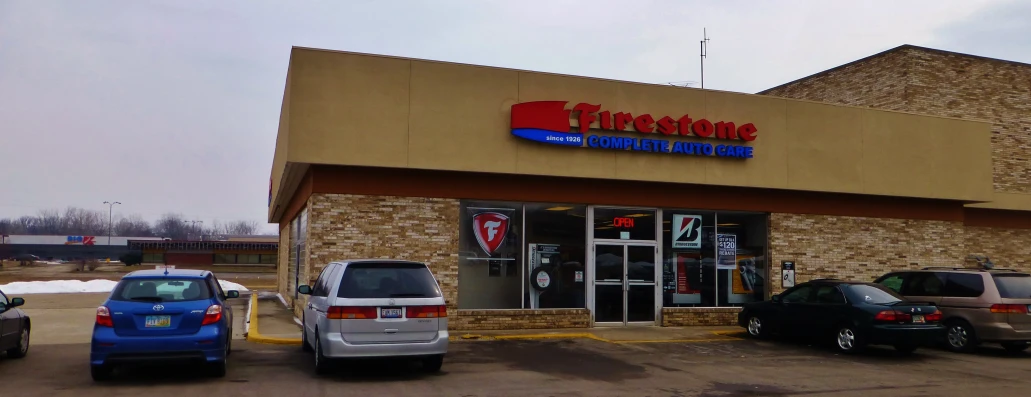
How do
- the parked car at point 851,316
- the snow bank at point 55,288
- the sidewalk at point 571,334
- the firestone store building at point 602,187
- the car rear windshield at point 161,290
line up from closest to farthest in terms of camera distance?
the car rear windshield at point 161,290
the parked car at point 851,316
the sidewalk at point 571,334
the firestone store building at point 602,187
the snow bank at point 55,288

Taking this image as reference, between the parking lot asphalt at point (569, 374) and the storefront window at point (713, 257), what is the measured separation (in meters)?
4.02

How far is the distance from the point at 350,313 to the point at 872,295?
375 inches

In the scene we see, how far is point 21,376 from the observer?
10719 mm

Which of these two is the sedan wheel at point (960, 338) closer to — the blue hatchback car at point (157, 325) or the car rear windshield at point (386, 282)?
the car rear windshield at point (386, 282)

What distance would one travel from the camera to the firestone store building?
15844mm

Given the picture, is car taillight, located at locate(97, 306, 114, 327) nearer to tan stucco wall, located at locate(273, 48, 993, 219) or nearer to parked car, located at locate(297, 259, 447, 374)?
parked car, located at locate(297, 259, 447, 374)

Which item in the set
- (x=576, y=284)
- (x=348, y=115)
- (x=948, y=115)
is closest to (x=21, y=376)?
(x=348, y=115)

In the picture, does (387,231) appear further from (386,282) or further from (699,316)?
(699,316)

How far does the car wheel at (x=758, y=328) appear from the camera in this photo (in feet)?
52.9

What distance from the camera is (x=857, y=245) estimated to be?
2042 cm

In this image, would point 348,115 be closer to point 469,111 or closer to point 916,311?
point 469,111

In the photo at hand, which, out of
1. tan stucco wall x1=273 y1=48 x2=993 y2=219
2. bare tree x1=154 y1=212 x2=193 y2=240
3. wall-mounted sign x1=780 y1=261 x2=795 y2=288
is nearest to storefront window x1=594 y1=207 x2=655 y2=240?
tan stucco wall x1=273 y1=48 x2=993 y2=219

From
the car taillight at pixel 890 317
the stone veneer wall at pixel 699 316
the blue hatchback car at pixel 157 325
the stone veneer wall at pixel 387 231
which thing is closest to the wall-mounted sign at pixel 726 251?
the stone veneer wall at pixel 699 316

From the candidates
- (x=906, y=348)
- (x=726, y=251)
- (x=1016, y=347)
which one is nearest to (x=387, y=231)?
(x=726, y=251)
